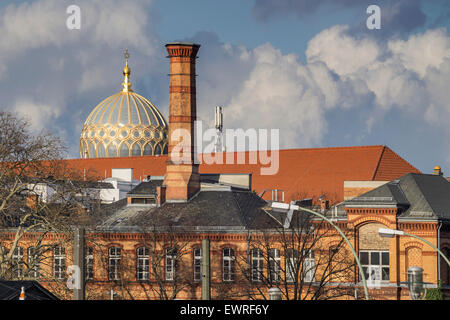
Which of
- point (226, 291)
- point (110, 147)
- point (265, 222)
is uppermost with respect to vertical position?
point (110, 147)

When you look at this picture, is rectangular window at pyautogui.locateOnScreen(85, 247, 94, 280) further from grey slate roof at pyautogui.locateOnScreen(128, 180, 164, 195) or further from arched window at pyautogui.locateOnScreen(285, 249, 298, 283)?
arched window at pyautogui.locateOnScreen(285, 249, 298, 283)

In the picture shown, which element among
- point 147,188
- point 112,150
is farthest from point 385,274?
point 112,150

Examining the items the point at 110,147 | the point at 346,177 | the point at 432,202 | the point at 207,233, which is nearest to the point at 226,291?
the point at 207,233

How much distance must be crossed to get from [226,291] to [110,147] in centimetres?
6253

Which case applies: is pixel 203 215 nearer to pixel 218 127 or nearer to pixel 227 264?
pixel 227 264

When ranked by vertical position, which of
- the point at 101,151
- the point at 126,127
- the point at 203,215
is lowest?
the point at 203,215

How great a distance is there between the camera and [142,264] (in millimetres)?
62656

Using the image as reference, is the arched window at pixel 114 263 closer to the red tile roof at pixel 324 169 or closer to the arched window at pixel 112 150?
the red tile roof at pixel 324 169

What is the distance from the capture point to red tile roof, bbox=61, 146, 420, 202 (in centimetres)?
8750

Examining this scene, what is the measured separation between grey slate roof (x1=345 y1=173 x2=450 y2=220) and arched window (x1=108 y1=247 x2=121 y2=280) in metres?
15.5

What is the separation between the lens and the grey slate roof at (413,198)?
5606 centimetres

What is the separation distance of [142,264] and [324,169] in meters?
32.5
